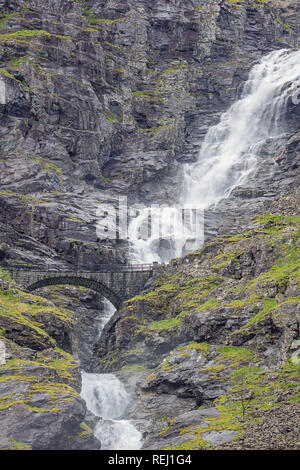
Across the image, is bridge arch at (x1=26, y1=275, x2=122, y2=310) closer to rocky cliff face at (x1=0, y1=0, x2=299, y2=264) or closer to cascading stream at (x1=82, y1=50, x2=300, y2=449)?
cascading stream at (x1=82, y1=50, x2=300, y2=449)

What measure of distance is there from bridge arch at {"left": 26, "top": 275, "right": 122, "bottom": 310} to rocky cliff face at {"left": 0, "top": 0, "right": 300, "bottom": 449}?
5116 millimetres

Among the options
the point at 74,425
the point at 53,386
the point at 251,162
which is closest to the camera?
the point at 74,425

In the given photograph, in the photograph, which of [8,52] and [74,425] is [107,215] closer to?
[8,52]

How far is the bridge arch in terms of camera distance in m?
76.5

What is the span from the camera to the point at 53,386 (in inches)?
1763

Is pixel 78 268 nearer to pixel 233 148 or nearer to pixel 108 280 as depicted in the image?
pixel 108 280

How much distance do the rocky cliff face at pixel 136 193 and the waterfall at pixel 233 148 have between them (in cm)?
343

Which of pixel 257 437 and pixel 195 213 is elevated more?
pixel 195 213

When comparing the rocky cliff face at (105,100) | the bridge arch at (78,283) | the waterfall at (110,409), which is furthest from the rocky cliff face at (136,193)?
the bridge arch at (78,283)

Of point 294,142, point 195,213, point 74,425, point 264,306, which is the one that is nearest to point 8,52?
point 195,213

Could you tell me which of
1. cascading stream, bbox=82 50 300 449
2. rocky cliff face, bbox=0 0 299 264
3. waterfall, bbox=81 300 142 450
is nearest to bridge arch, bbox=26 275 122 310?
cascading stream, bbox=82 50 300 449

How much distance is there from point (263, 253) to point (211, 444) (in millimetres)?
30023

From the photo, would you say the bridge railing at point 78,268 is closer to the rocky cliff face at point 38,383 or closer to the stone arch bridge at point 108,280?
the stone arch bridge at point 108,280
